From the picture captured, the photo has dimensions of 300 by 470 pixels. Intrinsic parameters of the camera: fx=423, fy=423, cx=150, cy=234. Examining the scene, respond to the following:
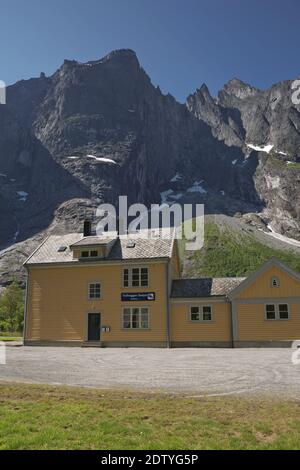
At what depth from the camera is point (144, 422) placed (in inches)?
309

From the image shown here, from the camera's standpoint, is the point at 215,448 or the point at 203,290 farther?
the point at 203,290

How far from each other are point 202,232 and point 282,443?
139m

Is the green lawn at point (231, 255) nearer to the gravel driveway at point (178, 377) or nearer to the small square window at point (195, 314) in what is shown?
the small square window at point (195, 314)

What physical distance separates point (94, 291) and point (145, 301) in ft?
14.6

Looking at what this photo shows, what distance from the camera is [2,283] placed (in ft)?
382

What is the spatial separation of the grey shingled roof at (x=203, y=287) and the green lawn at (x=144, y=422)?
2316 centimetres

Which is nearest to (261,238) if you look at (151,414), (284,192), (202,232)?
(202,232)

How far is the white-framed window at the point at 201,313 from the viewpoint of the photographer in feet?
Answer: 107

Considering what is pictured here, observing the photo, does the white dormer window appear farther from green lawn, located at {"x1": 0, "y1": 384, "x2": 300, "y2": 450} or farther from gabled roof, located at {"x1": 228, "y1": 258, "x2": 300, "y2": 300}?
green lawn, located at {"x1": 0, "y1": 384, "x2": 300, "y2": 450}

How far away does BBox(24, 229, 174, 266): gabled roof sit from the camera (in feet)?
115

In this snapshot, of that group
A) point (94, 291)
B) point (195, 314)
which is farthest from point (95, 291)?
point (195, 314)

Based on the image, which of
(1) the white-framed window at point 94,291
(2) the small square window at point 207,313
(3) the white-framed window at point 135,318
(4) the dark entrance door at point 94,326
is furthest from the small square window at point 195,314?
(1) the white-framed window at point 94,291

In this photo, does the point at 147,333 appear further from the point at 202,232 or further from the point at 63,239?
the point at 202,232
